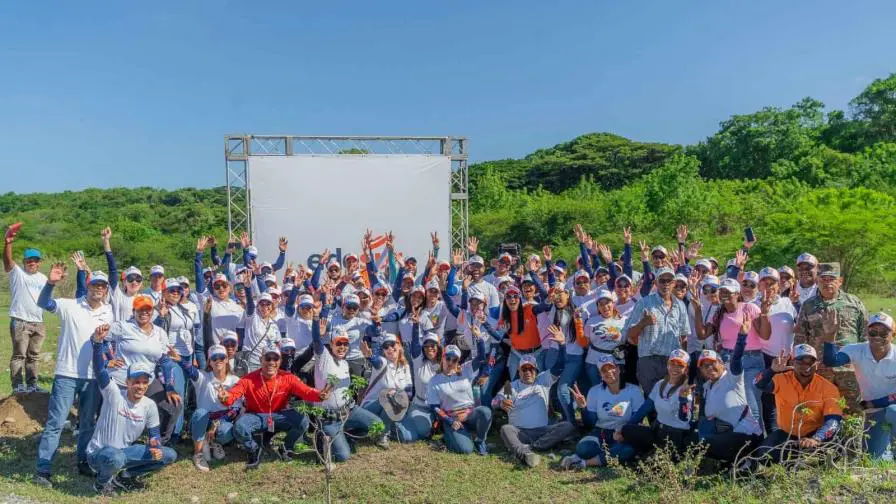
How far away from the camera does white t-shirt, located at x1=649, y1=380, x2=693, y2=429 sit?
670 cm

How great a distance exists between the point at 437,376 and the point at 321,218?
29.8 feet

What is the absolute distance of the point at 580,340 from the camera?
8.01 metres

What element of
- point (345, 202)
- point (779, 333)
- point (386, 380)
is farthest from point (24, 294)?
point (779, 333)

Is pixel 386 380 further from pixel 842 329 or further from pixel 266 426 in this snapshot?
pixel 842 329

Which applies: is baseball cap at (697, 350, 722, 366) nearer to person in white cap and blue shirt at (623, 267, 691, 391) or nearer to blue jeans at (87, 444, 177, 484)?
person in white cap and blue shirt at (623, 267, 691, 391)

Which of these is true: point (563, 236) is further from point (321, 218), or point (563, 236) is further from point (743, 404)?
point (743, 404)

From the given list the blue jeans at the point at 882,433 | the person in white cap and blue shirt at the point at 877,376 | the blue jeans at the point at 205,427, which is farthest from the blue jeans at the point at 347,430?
the blue jeans at the point at 882,433

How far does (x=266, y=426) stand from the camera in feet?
23.8

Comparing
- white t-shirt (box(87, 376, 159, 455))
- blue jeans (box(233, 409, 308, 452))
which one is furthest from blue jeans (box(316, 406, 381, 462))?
white t-shirt (box(87, 376, 159, 455))

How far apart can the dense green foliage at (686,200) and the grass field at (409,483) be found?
42.1ft

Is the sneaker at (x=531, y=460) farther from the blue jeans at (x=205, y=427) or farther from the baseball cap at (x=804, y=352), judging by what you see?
the blue jeans at (x=205, y=427)

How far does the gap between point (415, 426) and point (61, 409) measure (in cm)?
357

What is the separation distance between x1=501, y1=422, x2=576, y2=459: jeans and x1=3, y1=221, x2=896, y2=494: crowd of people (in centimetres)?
2

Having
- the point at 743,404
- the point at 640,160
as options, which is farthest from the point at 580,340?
the point at 640,160
